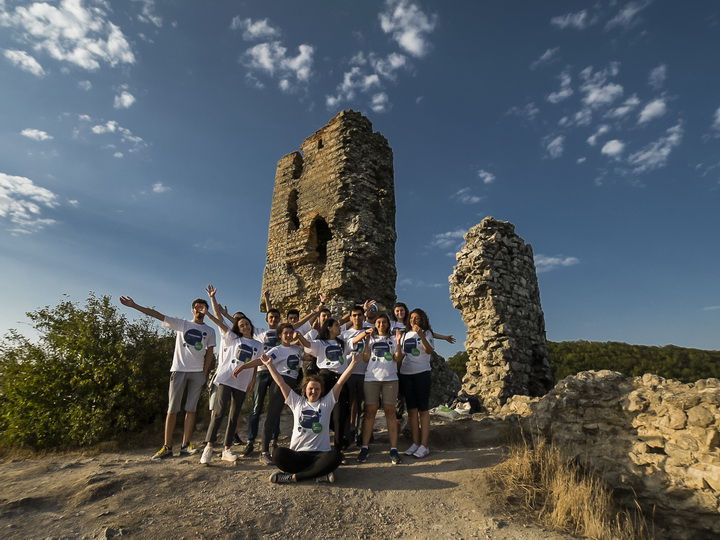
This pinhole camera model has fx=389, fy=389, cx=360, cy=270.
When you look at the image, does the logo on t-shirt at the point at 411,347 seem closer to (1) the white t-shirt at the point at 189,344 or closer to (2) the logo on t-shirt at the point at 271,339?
(2) the logo on t-shirt at the point at 271,339

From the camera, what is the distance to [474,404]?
24.9ft

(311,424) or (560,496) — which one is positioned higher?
(311,424)

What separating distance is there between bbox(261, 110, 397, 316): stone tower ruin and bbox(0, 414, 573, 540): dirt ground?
608 cm

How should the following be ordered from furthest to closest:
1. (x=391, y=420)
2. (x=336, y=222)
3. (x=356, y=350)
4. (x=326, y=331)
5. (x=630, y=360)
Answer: (x=630, y=360)
(x=336, y=222)
(x=326, y=331)
(x=356, y=350)
(x=391, y=420)

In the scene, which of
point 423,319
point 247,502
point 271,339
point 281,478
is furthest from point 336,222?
point 247,502

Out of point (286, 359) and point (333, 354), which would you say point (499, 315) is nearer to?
point (333, 354)

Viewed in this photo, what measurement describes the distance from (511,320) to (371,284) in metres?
4.10

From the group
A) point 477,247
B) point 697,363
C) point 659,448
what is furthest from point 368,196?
point 697,363

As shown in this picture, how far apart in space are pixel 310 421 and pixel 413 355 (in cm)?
167

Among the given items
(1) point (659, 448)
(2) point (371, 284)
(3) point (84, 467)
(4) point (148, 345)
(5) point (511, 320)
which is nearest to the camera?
(1) point (659, 448)

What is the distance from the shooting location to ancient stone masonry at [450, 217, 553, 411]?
7750 millimetres

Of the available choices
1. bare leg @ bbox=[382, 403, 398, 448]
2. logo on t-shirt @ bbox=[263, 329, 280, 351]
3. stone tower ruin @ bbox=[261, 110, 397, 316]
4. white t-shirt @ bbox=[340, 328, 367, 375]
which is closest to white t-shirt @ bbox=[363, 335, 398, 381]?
white t-shirt @ bbox=[340, 328, 367, 375]

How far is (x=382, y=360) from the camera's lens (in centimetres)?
510

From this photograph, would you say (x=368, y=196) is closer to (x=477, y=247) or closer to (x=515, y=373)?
(x=477, y=247)
